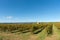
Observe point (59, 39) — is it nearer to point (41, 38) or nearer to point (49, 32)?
point (41, 38)

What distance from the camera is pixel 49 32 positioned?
10.9 feet

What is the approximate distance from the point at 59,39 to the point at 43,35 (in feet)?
1.28

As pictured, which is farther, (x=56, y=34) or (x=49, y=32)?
(x=49, y=32)

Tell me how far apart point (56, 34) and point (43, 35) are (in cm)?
31

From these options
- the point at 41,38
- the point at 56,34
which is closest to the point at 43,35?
the point at 41,38

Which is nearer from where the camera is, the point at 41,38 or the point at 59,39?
the point at 59,39

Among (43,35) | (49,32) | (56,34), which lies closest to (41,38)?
(43,35)

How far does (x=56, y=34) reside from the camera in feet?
8.20

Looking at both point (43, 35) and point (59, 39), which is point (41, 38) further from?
point (59, 39)

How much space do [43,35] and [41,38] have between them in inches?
5.0

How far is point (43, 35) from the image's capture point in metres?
2.69

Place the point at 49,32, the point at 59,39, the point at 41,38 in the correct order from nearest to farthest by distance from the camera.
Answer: the point at 59,39, the point at 41,38, the point at 49,32

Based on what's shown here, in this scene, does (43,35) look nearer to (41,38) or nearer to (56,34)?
(41,38)

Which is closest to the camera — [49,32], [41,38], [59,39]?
[59,39]
